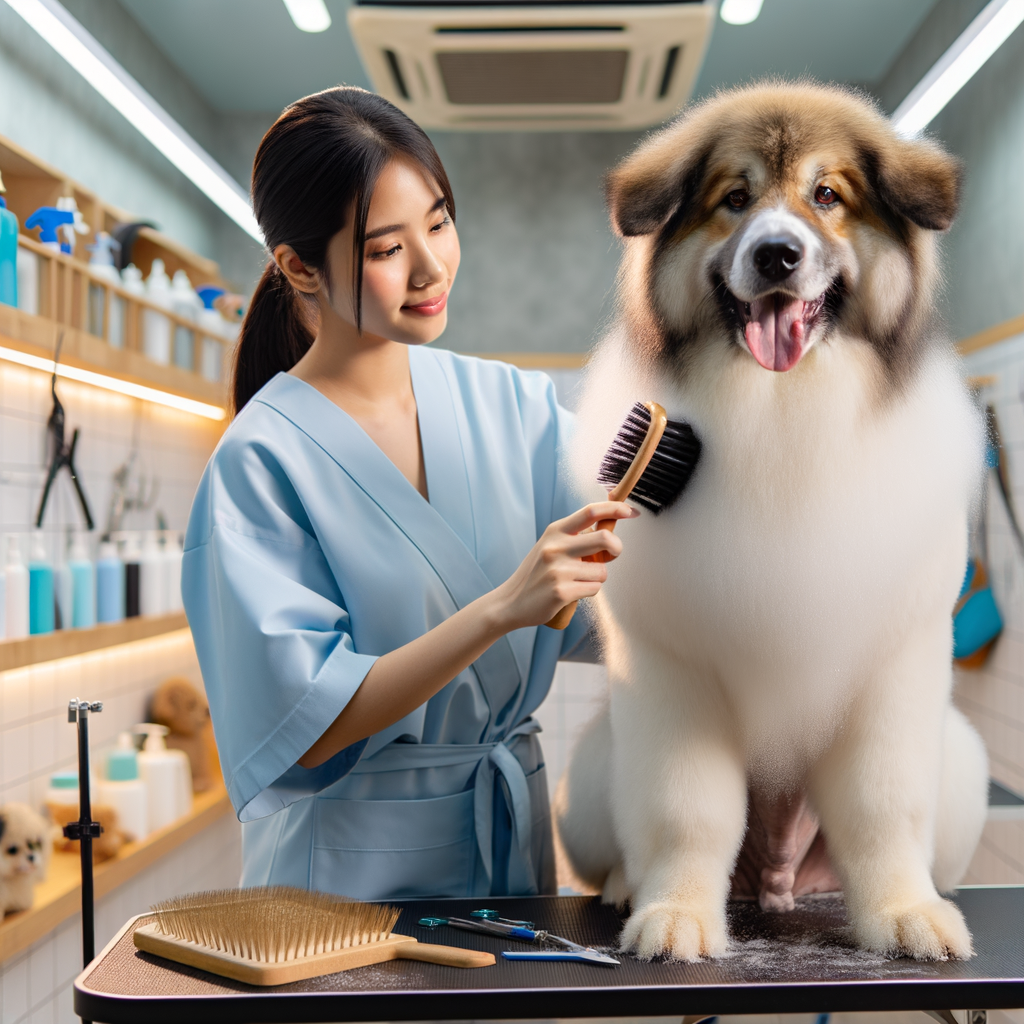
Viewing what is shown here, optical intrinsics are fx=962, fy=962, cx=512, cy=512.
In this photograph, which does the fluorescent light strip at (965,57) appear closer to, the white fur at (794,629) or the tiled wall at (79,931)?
the white fur at (794,629)

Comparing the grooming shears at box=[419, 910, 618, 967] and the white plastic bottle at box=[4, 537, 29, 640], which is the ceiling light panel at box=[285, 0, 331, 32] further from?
the grooming shears at box=[419, 910, 618, 967]

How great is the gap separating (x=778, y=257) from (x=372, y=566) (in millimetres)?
569

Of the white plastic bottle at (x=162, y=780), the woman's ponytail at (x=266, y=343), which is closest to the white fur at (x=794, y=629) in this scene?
the woman's ponytail at (x=266, y=343)

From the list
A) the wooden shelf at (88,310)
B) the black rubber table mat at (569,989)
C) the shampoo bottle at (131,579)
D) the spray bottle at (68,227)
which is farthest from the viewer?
the shampoo bottle at (131,579)

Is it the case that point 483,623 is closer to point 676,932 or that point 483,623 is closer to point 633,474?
point 633,474

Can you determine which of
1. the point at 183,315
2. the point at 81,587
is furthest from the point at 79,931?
the point at 183,315

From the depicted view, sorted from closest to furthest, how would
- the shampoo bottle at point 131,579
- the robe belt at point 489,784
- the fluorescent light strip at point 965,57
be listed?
the robe belt at point 489,784, the fluorescent light strip at point 965,57, the shampoo bottle at point 131,579

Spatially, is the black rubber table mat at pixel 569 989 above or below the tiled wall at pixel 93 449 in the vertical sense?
below

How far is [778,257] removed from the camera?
847mm

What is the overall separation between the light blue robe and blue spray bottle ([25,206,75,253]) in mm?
1360

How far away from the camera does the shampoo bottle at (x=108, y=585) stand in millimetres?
2527

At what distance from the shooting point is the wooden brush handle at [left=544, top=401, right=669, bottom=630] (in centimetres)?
88

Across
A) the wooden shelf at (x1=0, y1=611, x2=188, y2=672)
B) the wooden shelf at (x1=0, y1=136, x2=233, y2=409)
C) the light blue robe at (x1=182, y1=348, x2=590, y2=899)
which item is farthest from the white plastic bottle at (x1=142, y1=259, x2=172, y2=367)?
the light blue robe at (x1=182, y1=348, x2=590, y2=899)

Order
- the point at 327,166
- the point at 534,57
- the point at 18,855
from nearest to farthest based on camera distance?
the point at 327,166 < the point at 18,855 < the point at 534,57
